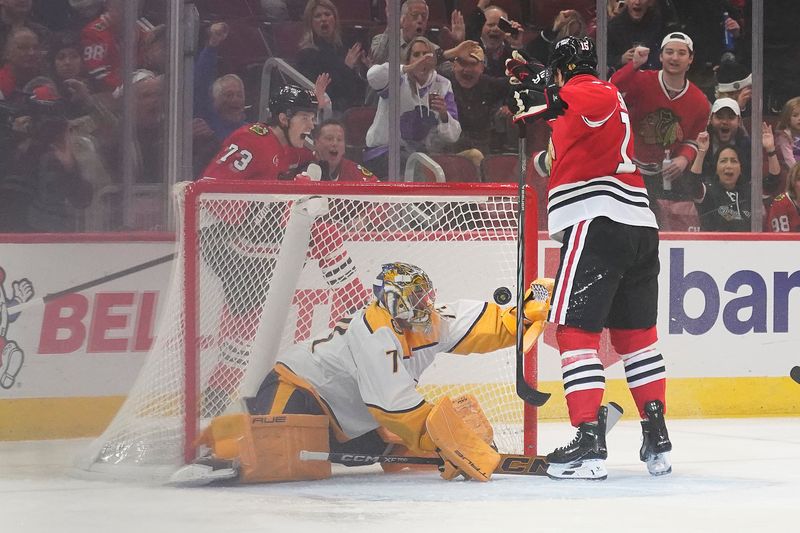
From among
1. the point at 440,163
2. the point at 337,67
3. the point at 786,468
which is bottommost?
A: the point at 786,468

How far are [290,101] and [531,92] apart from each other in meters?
1.91

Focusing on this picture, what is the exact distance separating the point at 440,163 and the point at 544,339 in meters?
0.89

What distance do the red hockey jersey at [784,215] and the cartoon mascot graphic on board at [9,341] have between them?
3.28m

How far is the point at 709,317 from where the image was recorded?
5.75 m

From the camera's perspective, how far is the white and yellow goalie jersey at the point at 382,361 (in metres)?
3.85

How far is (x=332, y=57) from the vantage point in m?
5.79

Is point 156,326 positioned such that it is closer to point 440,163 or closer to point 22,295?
point 22,295

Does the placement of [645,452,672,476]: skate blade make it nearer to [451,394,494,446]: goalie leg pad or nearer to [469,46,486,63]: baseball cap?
[451,394,494,446]: goalie leg pad

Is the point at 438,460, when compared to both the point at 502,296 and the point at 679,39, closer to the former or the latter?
the point at 502,296

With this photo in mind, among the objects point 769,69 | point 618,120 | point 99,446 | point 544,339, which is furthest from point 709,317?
point 99,446

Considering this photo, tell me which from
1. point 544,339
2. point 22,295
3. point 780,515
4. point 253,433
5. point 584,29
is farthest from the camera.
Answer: point 584,29

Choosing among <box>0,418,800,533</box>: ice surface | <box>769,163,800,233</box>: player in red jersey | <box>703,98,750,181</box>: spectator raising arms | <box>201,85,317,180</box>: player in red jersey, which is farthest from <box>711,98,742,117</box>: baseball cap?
<box>0,418,800,533</box>: ice surface

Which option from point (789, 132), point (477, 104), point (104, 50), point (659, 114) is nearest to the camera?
point (104, 50)

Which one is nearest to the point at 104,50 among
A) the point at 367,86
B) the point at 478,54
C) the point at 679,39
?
the point at 367,86
